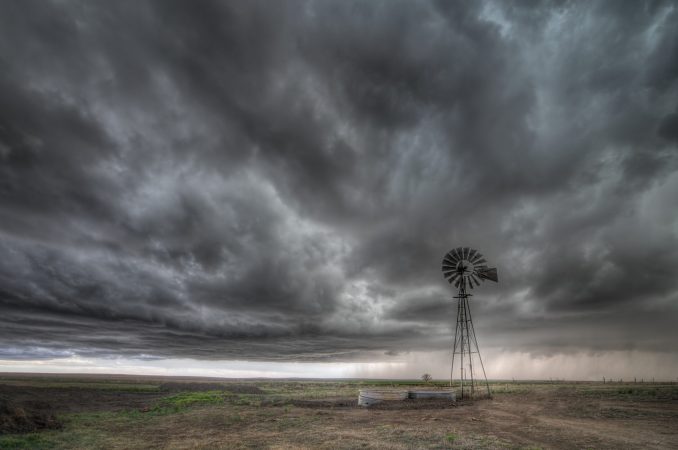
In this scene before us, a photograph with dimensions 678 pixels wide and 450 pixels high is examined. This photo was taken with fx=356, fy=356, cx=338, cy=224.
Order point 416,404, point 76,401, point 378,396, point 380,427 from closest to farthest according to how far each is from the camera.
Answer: point 380,427 → point 416,404 → point 378,396 → point 76,401

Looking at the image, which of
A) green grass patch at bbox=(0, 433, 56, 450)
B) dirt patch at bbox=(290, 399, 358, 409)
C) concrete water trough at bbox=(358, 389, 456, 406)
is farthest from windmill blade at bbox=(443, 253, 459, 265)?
green grass patch at bbox=(0, 433, 56, 450)

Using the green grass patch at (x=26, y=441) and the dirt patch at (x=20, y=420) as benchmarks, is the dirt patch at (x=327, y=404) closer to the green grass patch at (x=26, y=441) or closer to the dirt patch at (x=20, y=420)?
the dirt patch at (x=20, y=420)

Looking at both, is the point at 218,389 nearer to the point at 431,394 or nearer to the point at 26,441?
the point at 431,394

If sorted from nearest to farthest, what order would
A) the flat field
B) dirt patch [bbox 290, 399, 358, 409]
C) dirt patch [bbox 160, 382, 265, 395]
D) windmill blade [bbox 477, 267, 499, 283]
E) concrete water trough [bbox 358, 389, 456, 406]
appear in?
the flat field → concrete water trough [bbox 358, 389, 456, 406] → dirt patch [bbox 290, 399, 358, 409] → windmill blade [bbox 477, 267, 499, 283] → dirt patch [bbox 160, 382, 265, 395]

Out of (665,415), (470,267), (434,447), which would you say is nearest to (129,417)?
(434,447)

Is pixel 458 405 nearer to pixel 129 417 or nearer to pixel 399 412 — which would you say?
pixel 399 412

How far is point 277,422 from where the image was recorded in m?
28.1

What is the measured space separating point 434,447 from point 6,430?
2846 centimetres

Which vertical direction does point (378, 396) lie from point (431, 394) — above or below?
below

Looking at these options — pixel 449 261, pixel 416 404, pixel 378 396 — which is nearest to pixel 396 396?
pixel 378 396

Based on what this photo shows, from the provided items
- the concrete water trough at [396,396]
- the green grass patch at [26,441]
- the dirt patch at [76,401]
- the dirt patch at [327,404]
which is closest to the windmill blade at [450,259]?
the concrete water trough at [396,396]

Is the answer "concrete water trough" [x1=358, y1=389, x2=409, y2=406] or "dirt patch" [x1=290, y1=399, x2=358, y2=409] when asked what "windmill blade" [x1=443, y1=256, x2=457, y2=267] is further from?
"dirt patch" [x1=290, y1=399, x2=358, y2=409]

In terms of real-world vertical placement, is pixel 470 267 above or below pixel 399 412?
above

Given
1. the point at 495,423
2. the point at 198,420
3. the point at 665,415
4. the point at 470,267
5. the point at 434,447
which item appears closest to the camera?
the point at 434,447
